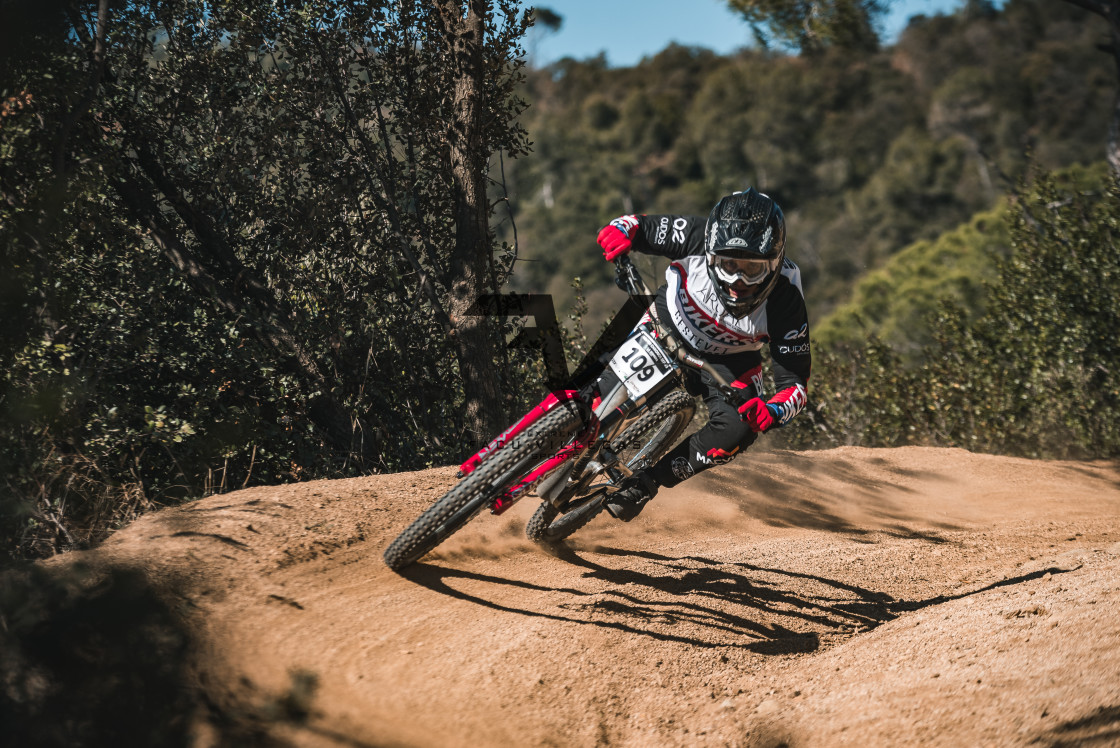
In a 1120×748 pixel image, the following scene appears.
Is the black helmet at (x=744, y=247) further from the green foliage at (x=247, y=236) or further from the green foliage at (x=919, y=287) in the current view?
the green foliage at (x=919, y=287)

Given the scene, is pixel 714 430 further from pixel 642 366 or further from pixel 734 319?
pixel 642 366

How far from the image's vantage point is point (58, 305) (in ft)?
21.0

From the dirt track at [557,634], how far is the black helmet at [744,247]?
7.23ft

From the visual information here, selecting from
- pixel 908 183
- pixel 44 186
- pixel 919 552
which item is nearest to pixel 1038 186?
pixel 919 552

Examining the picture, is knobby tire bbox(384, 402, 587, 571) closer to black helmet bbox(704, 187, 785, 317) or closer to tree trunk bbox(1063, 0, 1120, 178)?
black helmet bbox(704, 187, 785, 317)

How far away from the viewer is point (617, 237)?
18.5 feet

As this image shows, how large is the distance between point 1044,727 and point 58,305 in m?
7.00

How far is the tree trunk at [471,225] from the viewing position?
26.7ft

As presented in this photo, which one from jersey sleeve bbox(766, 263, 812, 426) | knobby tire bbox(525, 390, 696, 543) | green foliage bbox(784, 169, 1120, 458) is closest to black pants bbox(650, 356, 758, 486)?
knobby tire bbox(525, 390, 696, 543)

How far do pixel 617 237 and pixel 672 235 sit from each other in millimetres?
459

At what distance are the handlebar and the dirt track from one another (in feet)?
5.23

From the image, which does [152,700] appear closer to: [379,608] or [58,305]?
[379,608]

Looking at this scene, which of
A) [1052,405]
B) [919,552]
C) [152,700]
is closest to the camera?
[152,700]

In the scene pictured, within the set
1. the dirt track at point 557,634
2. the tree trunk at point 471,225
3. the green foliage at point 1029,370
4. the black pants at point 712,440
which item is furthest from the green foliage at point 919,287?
the black pants at point 712,440
